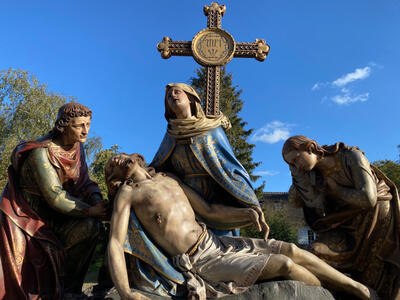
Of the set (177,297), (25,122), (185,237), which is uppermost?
(25,122)

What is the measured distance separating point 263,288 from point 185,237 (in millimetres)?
796

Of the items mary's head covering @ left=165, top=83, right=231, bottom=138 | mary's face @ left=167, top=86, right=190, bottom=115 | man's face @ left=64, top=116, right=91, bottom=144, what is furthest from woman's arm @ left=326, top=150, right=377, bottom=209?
man's face @ left=64, top=116, right=91, bottom=144

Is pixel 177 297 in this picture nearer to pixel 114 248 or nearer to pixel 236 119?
pixel 114 248

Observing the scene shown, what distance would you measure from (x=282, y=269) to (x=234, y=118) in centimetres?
1981

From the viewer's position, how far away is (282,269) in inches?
125

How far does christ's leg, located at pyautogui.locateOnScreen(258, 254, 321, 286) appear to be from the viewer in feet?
10.5

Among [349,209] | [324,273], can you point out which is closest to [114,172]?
[324,273]

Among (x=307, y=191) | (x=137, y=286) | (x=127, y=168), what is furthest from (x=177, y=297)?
(x=307, y=191)

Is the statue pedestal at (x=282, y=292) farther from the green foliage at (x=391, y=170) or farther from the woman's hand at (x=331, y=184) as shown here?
the green foliage at (x=391, y=170)

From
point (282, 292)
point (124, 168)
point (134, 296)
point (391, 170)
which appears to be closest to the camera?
point (134, 296)

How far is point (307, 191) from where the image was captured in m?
4.08

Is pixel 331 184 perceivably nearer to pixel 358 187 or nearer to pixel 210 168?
pixel 358 187

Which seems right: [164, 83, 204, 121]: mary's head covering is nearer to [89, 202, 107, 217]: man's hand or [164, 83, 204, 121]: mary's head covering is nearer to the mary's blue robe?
the mary's blue robe

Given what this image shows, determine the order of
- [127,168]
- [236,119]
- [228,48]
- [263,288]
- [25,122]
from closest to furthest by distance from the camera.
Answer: [263,288]
[127,168]
[228,48]
[25,122]
[236,119]
